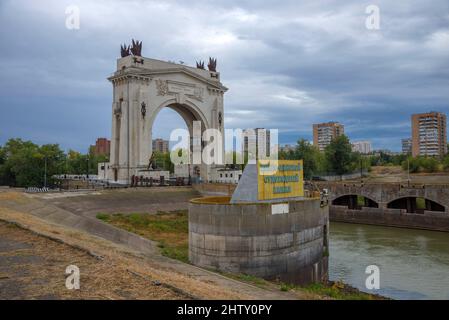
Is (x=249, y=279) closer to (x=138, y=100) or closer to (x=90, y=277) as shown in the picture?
(x=90, y=277)

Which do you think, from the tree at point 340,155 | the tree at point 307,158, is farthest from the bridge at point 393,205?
the tree at point 307,158

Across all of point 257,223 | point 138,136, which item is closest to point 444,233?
point 257,223

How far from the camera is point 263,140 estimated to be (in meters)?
72.2

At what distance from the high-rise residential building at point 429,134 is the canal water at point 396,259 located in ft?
418

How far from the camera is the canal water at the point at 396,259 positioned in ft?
66.9

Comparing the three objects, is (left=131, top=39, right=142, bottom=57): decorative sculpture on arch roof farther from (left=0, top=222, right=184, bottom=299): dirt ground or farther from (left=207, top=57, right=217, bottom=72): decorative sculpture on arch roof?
(left=0, top=222, right=184, bottom=299): dirt ground

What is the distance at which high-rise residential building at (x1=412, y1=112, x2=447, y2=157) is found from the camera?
152750 mm

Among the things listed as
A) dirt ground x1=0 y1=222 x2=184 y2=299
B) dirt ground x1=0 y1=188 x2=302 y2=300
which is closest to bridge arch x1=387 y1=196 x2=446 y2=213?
dirt ground x1=0 y1=188 x2=302 y2=300

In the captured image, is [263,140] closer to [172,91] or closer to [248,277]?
[172,91]

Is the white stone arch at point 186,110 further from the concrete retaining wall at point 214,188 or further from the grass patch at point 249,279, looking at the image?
the grass patch at point 249,279

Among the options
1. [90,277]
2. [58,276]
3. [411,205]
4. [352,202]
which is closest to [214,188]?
[352,202]

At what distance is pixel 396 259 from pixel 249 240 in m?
14.3
